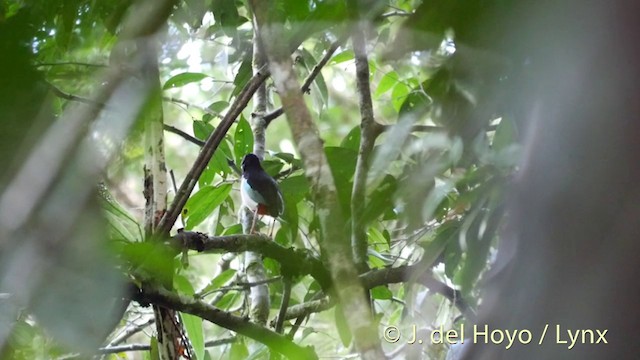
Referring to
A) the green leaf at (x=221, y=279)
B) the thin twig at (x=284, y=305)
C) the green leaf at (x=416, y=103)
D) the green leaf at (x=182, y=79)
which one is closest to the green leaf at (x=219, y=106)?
the green leaf at (x=182, y=79)

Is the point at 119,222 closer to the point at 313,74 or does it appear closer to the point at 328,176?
the point at 328,176

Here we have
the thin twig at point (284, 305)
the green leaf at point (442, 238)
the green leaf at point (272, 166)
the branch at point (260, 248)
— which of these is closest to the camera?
the green leaf at point (442, 238)

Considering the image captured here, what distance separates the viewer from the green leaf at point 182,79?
2.97 ft

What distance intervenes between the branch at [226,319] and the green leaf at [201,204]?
201 mm

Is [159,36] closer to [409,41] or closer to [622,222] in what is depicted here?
[409,41]

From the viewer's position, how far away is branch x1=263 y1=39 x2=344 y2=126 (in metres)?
0.88

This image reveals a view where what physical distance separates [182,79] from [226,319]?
1.05 feet

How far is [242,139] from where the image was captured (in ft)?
3.72

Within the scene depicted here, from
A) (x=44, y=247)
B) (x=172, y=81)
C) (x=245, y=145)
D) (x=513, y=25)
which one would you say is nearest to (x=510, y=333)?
(x=513, y=25)

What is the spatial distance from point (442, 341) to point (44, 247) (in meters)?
0.35

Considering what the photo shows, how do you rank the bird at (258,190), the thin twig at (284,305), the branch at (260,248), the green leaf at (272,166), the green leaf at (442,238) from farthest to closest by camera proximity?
the green leaf at (272,166), the bird at (258,190), the thin twig at (284,305), the branch at (260,248), the green leaf at (442,238)

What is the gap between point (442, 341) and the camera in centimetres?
65

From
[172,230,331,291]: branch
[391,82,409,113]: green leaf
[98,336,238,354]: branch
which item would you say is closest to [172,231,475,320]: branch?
[172,230,331,291]: branch

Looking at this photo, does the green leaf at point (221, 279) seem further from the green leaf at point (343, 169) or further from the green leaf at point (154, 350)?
the green leaf at point (343, 169)
